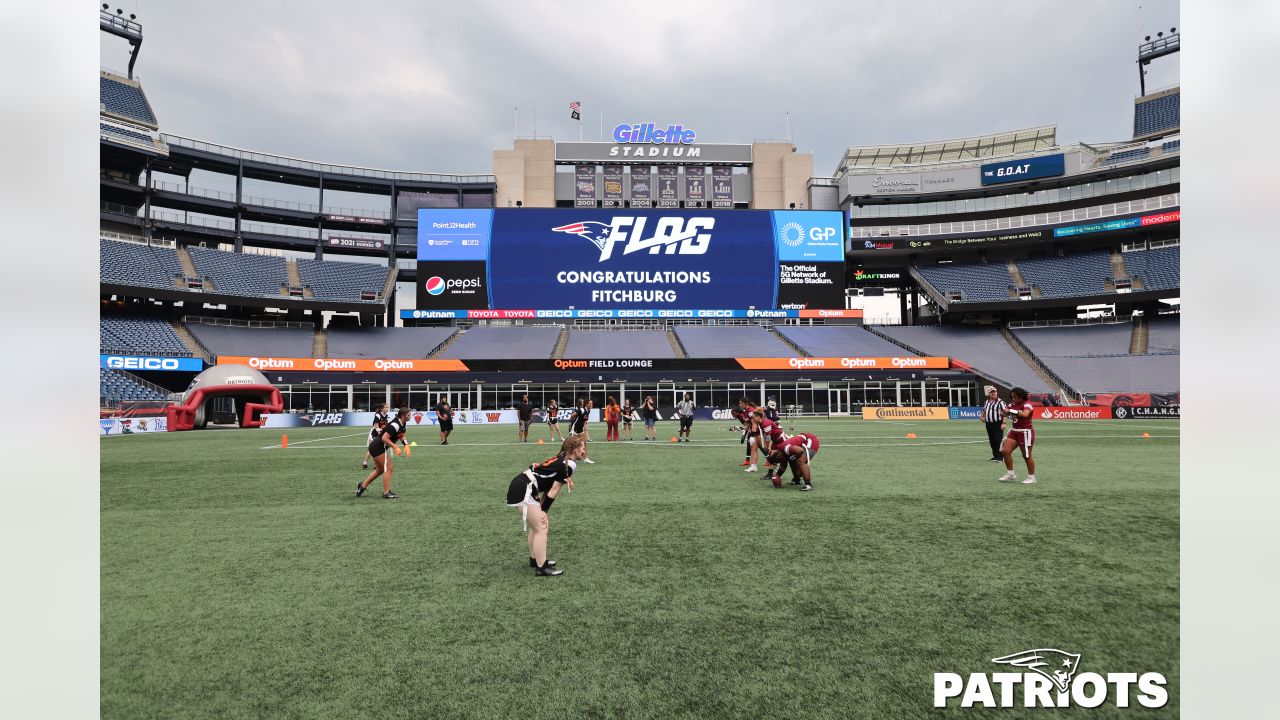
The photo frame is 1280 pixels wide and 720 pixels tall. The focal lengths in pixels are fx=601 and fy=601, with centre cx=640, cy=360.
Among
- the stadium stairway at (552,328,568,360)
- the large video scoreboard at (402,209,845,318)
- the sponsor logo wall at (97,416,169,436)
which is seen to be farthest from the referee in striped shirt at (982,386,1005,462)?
the sponsor logo wall at (97,416,169,436)

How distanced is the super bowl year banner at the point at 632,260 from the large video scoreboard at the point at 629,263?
0.27 ft

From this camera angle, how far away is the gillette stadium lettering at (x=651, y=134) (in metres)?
58.5

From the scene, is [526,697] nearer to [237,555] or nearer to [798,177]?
[237,555]

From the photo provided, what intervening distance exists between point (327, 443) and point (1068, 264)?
62.5 metres

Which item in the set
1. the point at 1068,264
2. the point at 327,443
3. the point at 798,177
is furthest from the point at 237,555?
the point at 1068,264

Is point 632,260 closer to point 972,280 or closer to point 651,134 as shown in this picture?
point 651,134


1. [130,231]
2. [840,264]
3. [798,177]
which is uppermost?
[798,177]

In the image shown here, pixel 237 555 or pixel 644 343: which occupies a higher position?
pixel 644 343

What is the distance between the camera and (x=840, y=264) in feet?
163

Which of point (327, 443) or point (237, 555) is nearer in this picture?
point (237, 555)

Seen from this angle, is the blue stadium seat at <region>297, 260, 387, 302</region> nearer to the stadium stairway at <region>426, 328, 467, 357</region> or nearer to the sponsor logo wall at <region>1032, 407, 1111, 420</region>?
the stadium stairway at <region>426, 328, 467, 357</region>

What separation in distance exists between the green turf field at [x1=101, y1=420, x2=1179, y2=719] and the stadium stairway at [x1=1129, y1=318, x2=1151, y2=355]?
47216mm

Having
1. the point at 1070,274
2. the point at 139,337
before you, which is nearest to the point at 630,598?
the point at 139,337
